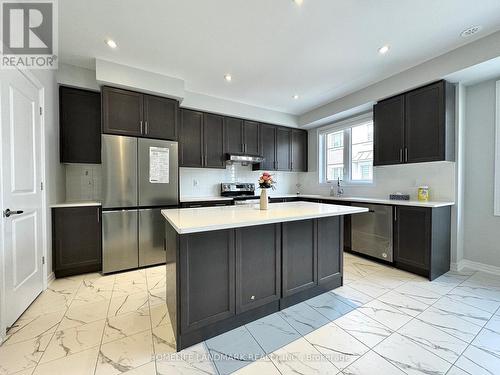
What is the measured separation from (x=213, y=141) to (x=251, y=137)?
860mm

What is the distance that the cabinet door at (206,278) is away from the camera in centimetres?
156

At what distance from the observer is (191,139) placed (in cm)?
389

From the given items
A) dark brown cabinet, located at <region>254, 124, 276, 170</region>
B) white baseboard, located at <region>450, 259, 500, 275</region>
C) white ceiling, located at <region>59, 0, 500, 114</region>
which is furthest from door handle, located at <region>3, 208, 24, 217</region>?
white baseboard, located at <region>450, 259, 500, 275</region>

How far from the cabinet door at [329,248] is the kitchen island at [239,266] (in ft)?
0.04

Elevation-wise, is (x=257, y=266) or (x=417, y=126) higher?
(x=417, y=126)

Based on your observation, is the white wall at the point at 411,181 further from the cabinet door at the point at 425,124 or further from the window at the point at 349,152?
the cabinet door at the point at 425,124

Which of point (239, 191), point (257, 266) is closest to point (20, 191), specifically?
point (257, 266)

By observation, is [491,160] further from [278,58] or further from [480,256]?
[278,58]

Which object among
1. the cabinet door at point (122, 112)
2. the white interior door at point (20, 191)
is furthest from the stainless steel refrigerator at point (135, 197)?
the white interior door at point (20, 191)

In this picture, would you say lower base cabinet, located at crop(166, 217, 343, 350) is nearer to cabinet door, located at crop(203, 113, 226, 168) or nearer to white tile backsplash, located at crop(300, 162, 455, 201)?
white tile backsplash, located at crop(300, 162, 455, 201)

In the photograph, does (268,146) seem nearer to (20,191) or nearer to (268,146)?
(268,146)

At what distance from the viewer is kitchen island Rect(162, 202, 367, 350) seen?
5.12 ft

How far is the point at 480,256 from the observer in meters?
2.93

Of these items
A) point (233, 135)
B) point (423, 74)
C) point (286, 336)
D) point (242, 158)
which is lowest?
point (286, 336)
